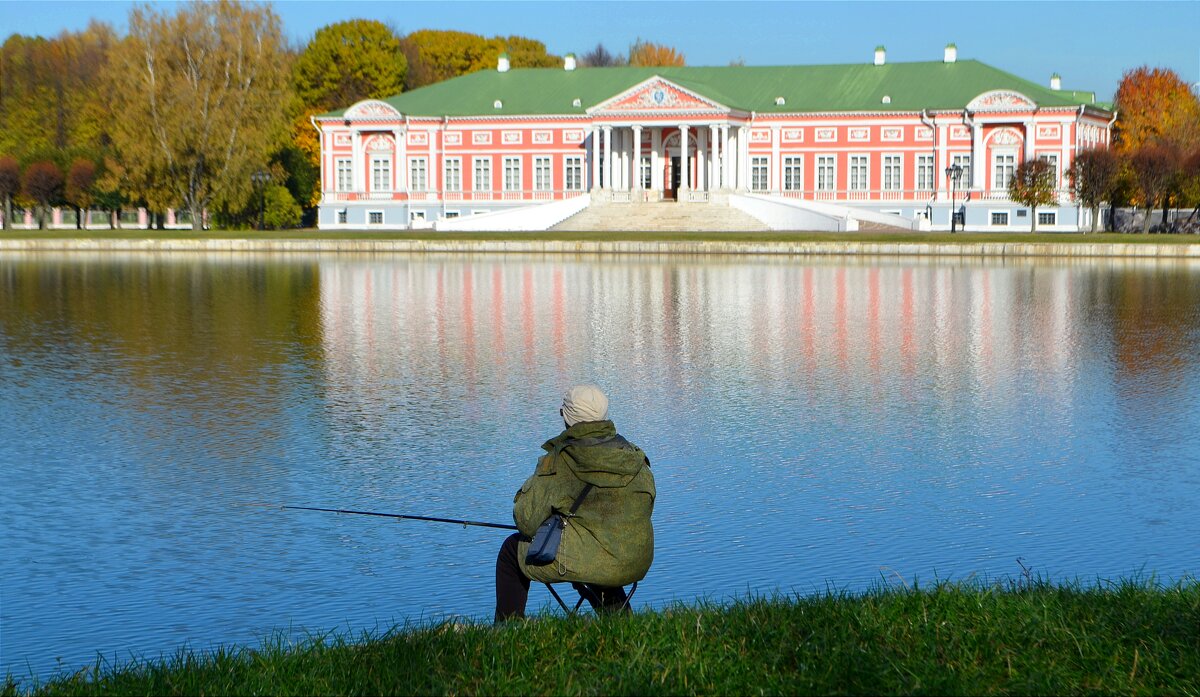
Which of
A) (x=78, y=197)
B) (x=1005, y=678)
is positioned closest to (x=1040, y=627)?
(x=1005, y=678)

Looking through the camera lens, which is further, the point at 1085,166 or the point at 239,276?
the point at 1085,166

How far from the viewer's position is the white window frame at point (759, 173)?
6806cm

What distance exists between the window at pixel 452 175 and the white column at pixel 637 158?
836cm

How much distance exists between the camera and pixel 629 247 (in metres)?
47.2

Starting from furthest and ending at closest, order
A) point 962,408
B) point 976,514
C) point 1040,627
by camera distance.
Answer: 1. point 962,408
2. point 976,514
3. point 1040,627

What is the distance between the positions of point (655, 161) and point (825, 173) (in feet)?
27.3

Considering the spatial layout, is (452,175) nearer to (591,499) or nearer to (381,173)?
(381,173)

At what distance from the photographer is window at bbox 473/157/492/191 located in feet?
230

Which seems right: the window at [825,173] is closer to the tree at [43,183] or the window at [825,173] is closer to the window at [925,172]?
the window at [925,172]

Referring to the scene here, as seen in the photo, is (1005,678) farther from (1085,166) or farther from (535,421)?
(1085,166)

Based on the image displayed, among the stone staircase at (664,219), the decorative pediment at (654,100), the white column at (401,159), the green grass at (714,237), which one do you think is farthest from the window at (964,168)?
the white column at (401,159)

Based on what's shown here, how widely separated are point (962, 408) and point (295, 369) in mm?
7603

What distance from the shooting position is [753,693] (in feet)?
16.4

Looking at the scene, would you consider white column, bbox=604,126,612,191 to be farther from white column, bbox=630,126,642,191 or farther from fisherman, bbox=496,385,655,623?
fisherman, bbox=496,385,655,623
